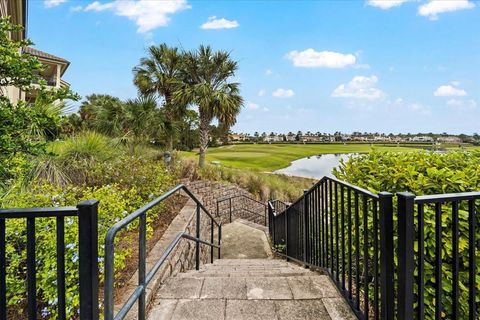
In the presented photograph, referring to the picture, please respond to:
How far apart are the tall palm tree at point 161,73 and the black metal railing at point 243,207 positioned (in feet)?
15.6

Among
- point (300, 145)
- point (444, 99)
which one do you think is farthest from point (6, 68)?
point (300, 145)

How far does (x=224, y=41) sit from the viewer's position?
13.0 metres

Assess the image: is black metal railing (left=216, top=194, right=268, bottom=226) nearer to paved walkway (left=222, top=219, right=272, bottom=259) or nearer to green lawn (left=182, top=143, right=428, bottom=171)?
paved walkway (left=222, top=219, right=272, bottom=259)

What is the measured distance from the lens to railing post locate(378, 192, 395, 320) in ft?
4.86

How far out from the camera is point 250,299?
2367 millimetres

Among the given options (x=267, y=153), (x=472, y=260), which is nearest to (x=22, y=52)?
(x=472, y=260)

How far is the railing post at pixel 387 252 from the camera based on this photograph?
4.86ft

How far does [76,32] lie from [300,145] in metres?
45.4

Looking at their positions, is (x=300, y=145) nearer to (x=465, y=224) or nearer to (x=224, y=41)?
(x=224, y=41)

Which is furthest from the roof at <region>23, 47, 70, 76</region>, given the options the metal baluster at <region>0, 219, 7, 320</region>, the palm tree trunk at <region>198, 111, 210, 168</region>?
the metal baluster at <region>0, 219, 7, 320</region>

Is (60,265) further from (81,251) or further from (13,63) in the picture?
(13,63)

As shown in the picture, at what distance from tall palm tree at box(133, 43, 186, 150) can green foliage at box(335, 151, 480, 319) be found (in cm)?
1113

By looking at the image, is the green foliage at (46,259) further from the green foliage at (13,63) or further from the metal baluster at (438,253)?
the metal baluster at (438,253)

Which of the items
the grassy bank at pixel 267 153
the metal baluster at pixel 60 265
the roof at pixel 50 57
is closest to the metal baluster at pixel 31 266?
the metal baluster at pixel 60 265
